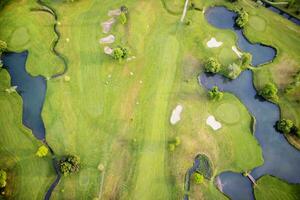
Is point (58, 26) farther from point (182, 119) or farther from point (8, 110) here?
point (182, 119)

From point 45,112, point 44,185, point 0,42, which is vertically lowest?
point 44,185

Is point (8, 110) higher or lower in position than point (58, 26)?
lower

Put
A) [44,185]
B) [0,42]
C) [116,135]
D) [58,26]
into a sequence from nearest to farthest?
[44,185] < [116,135] < [0,42] < [58,26]

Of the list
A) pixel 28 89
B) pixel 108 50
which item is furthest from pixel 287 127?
pixel 28 89

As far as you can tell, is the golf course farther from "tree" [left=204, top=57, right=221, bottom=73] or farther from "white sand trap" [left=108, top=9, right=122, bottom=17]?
"white sand trap" [left=108, top=9, right=122, bottom=17]

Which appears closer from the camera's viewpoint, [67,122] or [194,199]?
[194,199]

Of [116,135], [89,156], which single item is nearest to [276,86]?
[116,135]

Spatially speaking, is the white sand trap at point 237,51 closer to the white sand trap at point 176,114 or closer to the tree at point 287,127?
the tree at point 287,127

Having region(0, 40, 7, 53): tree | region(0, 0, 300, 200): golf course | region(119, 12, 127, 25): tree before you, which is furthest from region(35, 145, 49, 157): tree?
region(119, 12, 127, 25): tree
